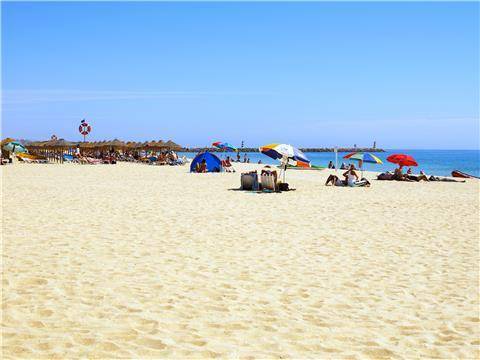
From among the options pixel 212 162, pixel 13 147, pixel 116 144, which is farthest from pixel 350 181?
pixel 116 144

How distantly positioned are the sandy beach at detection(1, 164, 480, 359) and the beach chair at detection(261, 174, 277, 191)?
208 inches

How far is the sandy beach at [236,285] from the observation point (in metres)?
3.73

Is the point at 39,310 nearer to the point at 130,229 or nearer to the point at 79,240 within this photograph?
the point at 79,240

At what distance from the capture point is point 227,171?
2845 cm

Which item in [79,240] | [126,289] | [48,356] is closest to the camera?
[48,356]

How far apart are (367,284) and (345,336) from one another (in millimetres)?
1636

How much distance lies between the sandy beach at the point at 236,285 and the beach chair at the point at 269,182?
17.3ft

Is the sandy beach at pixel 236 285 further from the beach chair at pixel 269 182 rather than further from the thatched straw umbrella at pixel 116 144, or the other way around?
the thatched straw umbrella at pixel 116 144

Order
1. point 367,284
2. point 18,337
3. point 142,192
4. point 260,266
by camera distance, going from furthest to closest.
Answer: point 142,192, point 260,266, point 367,284, point 18,337

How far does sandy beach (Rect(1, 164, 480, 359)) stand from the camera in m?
3.73

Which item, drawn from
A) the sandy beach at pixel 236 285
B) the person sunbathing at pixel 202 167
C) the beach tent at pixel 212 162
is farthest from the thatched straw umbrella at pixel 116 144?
the sandy beach at pixel 236 285

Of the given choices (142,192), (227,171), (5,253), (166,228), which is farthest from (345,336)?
(227,171)

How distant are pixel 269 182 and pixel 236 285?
Result: 10.8 meters

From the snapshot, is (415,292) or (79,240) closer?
(415,292)
